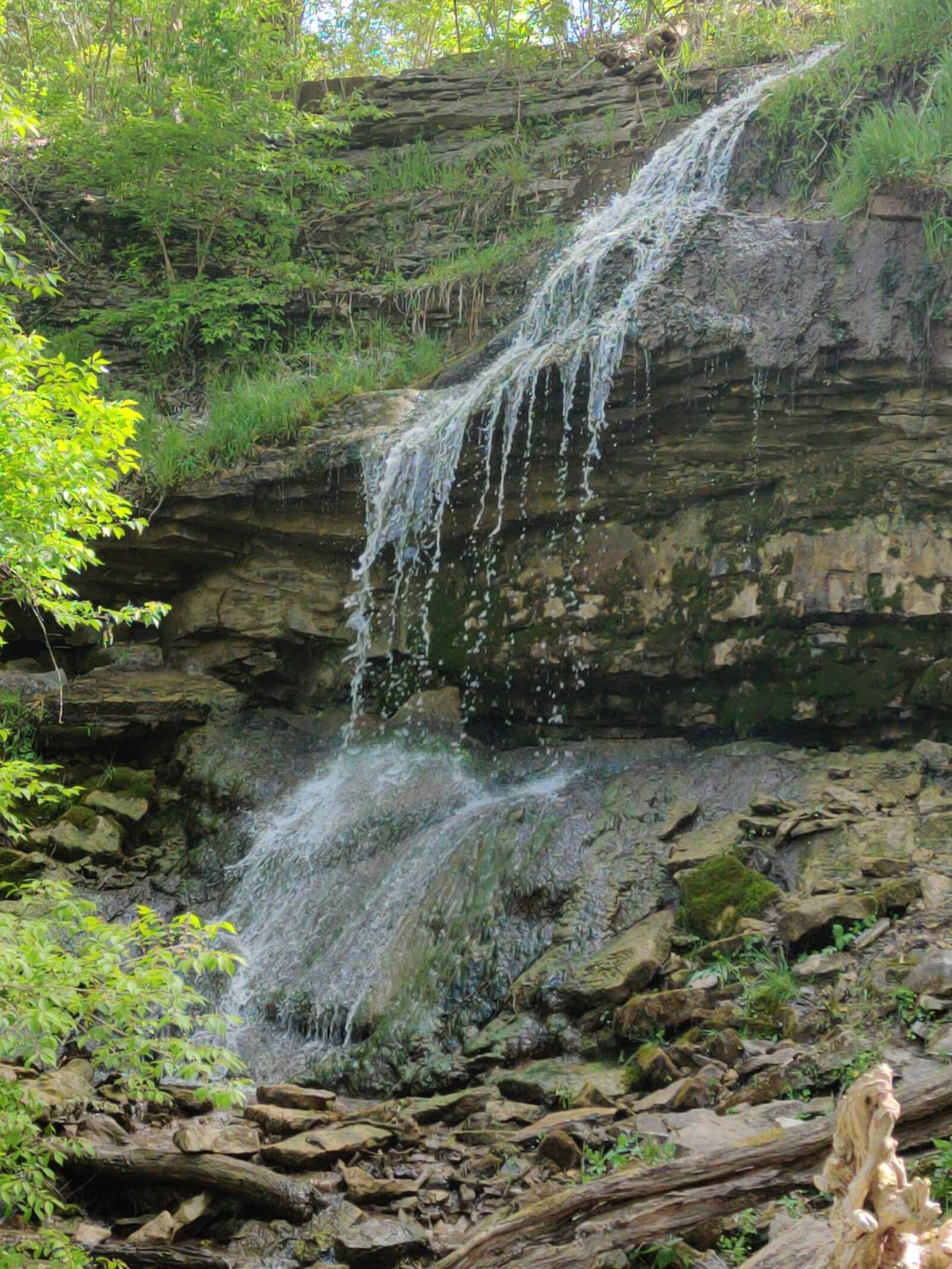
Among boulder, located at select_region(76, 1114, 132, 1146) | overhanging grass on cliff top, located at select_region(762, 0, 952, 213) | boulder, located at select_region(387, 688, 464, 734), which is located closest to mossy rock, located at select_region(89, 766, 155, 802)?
boulder, located at select_region(387, 688, 464, 734)

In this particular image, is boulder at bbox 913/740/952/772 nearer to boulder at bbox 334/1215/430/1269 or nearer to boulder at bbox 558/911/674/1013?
boulder at bbox 558/911/674/1013

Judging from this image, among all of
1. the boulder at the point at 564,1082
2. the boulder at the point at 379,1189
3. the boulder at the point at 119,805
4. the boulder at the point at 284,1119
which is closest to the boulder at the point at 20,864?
the boulder at the point at 119,805

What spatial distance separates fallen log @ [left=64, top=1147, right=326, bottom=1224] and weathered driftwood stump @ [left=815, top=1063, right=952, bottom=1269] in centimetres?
268

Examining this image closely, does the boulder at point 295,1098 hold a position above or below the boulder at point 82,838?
below

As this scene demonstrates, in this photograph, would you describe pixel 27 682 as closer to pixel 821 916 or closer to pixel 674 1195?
pixel 821 916

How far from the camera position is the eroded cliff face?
7.33 meters

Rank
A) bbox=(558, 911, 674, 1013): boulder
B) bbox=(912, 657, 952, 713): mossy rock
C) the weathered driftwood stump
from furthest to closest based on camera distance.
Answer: bbox=(912, 657, 952, 713): mossy rock, bbox=(558, 911, 674, 1013): boulder, the weathered driftwood stump

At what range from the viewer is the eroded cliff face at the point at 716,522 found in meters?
7.33

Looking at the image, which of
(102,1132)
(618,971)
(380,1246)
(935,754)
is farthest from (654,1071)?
(935,754)

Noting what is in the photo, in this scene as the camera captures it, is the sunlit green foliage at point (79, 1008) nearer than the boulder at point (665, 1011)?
Yes

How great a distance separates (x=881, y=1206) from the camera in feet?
7.41

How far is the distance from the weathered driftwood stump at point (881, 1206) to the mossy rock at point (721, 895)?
131 inches

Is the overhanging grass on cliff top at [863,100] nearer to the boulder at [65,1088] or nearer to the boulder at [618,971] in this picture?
the boulder at [618,971]

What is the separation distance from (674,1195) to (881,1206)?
1155mm
